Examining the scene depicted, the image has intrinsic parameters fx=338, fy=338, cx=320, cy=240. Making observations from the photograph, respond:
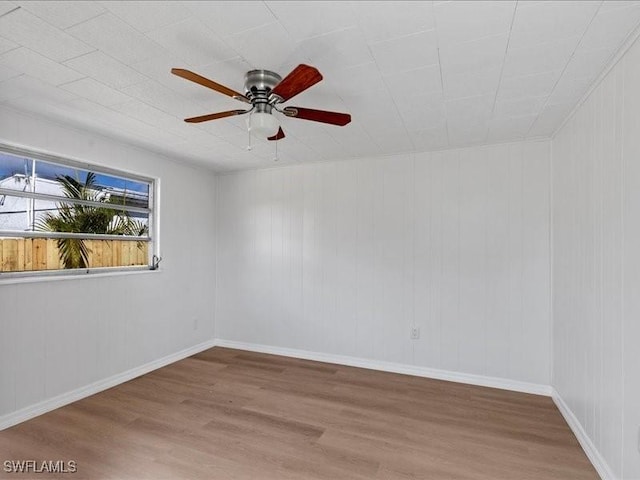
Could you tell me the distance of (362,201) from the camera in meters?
3.99

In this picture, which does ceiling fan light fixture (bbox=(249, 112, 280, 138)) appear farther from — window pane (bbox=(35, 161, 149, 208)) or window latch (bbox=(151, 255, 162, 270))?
window latch (bbox=(151, 255, 162, 270))

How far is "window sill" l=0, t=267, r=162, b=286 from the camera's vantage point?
2631 mm

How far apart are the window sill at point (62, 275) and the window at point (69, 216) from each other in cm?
4

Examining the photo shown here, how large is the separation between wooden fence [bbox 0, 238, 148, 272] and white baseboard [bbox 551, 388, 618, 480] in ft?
13.9

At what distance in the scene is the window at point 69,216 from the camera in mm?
2703

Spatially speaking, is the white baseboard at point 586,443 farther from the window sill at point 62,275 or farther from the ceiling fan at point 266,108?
the window sill at point 62,275

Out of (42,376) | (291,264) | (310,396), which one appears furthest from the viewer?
(291,264)

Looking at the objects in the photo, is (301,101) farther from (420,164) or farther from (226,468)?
(226,468)

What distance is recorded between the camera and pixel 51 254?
296 centimetres

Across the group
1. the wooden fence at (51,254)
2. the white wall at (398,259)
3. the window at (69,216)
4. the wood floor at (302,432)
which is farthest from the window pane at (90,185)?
the wood floor at (302,432)

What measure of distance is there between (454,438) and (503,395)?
106cm

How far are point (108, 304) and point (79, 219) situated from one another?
0.86 metres

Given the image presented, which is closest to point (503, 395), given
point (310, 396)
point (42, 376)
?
point (310, 396)

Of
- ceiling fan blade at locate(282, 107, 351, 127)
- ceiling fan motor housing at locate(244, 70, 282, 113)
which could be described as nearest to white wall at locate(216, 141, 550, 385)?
ceiling fan blade at locate(282, 107, 351, 127)
